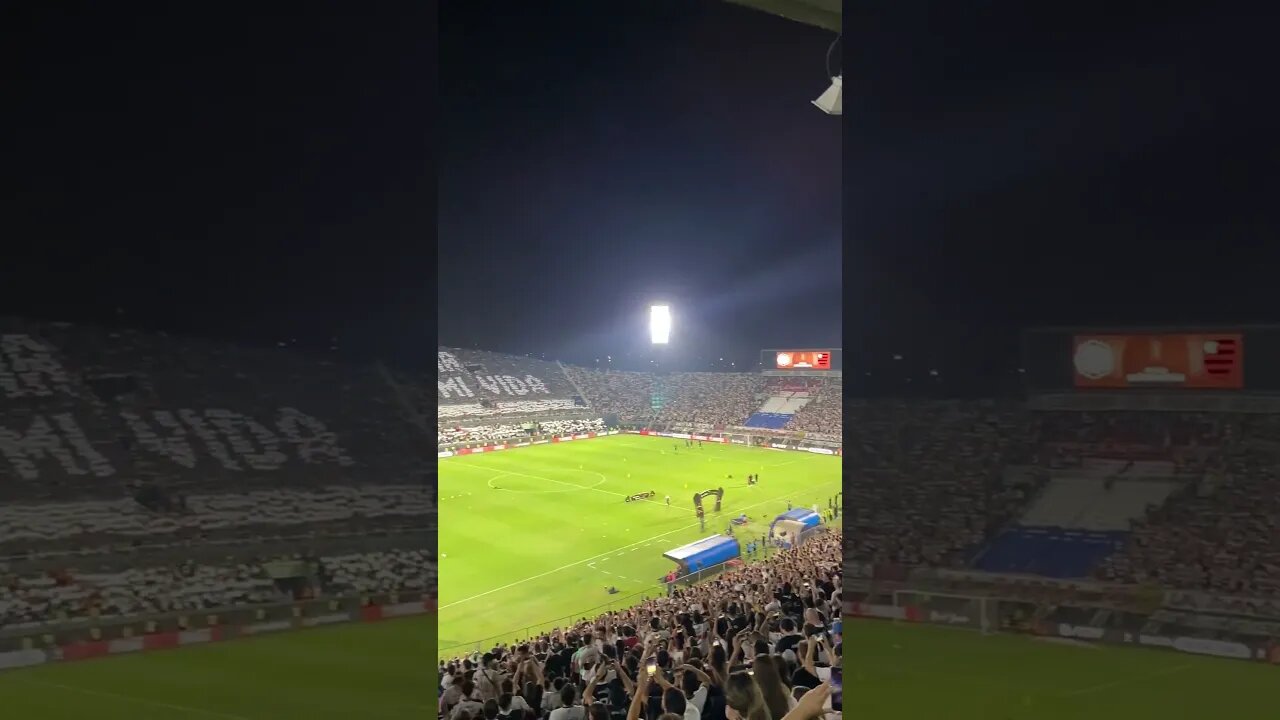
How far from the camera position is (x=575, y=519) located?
1034 centimetres

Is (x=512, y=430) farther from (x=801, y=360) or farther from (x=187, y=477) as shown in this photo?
(x=187, y=477)

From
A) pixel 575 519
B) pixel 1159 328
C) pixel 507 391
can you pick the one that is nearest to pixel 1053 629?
pixel 1159 328

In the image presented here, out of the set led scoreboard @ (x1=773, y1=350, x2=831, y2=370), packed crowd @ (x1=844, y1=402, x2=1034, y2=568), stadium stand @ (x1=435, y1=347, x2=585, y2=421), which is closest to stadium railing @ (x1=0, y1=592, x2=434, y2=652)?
packed crowd @ (x1=844, y1=402, x2=1034, y2=568)

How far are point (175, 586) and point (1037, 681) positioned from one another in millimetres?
3486

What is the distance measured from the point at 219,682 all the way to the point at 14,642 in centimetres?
72

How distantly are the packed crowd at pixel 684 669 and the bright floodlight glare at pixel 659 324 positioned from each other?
17.6ft

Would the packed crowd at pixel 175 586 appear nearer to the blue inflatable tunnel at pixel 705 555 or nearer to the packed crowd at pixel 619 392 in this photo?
the blue inflatable tunnel at pixel 705 555

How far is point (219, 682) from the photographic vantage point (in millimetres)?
2621

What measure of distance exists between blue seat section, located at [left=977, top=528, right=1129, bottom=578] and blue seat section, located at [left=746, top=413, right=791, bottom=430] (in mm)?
15641

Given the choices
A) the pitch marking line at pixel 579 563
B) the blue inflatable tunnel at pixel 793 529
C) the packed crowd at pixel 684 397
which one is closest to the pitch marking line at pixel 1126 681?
the pitch marking line at pixel 579 563

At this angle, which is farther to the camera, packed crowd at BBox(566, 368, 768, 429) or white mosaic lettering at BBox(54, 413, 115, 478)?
packed crowd at BBox(566, 368, 768, 429)

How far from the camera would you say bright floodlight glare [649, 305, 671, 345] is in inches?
404

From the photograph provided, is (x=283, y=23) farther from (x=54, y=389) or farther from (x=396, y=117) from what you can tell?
(x=54, y=389)

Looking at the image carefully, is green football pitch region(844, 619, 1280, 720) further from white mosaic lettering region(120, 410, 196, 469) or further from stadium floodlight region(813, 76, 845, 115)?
white mosaic lettering region(120, 410, 196, 469)
